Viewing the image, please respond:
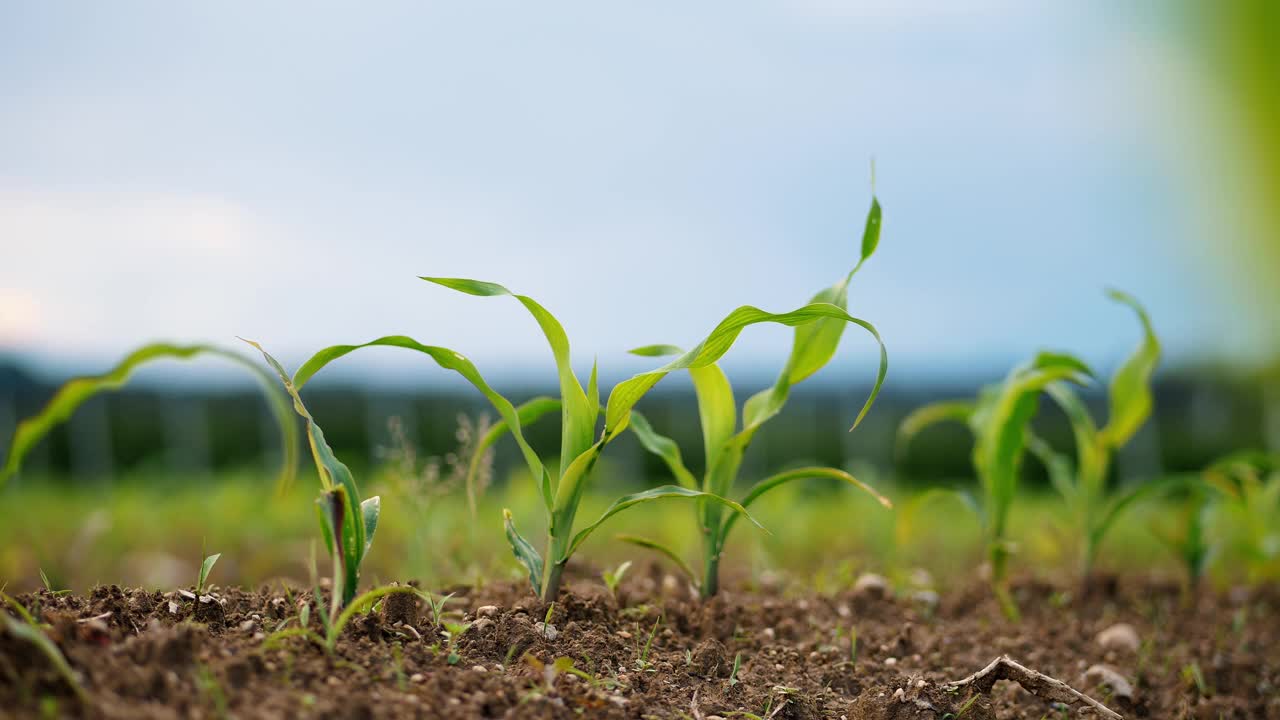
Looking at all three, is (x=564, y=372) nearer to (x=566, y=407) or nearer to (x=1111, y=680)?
(x=566, y=407)

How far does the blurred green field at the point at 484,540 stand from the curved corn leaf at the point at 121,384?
59 cm

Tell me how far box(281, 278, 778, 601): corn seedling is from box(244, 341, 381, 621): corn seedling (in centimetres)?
7

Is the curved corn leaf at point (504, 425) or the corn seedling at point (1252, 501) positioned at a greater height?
the curved corn leaf at point (504, 425)

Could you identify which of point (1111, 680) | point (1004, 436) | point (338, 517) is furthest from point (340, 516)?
point (1004, 436)

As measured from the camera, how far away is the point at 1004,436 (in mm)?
1865

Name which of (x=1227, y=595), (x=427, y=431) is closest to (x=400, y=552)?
(x=1227, y=595)

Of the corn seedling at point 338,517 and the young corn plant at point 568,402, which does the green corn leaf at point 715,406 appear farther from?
the corn seedling at point 338,517

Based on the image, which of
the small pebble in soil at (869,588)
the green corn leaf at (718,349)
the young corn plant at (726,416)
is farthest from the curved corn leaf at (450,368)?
the small pebble in soil at (869,588)

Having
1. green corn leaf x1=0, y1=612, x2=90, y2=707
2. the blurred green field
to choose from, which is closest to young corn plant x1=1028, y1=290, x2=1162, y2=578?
the blurred green field

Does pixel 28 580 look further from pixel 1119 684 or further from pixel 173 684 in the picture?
pixel 1119 684

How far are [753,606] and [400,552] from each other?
5.09 feet

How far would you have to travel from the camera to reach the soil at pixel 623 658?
0.91m

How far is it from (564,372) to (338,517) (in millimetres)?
366

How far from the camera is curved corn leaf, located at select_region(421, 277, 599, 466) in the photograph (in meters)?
1.20
